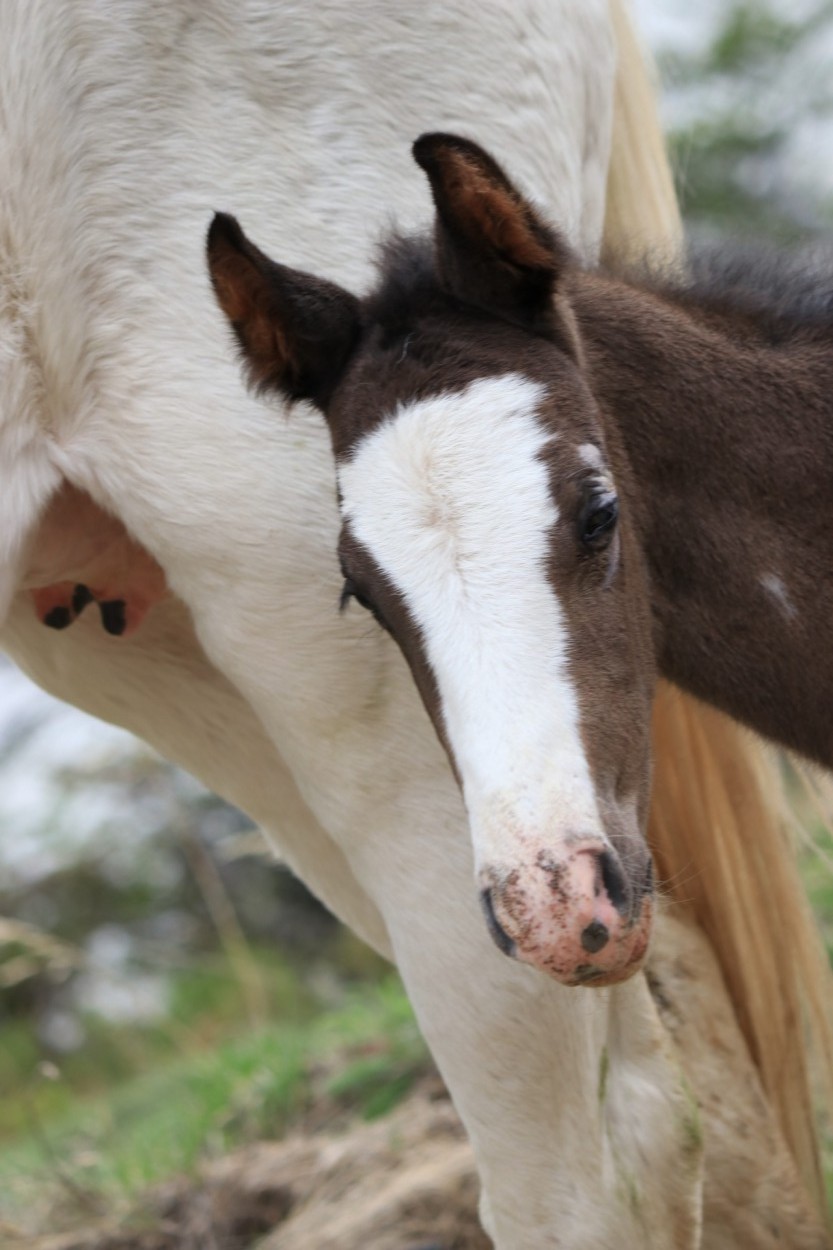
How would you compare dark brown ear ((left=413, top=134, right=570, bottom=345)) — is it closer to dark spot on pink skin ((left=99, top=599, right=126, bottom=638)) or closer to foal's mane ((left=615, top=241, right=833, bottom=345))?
foal's mane ((left=615, top=241, right=833, bottom=345))

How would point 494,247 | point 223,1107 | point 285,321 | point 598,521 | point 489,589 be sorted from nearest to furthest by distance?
point 489,589 → point 598,521 → point 494,247 → point 285,321 → point 223,1107

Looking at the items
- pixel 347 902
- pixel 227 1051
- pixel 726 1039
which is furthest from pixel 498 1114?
pixel 227 1051

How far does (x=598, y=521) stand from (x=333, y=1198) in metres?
2.22

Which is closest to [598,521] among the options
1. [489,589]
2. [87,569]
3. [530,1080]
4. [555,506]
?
[555,506]

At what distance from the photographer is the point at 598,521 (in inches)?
84.8

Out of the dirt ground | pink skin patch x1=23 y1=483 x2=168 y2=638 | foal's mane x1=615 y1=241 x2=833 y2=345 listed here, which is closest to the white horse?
pink skin patch x1=23 y1=483 x2=168 y2=638

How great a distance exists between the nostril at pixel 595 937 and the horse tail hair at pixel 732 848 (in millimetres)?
1055

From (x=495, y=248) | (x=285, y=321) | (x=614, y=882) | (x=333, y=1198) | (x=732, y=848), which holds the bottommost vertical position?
(x=333, y=1198)

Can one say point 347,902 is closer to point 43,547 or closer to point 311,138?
point 43,547

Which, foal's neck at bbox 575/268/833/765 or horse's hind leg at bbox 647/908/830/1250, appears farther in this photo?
horse's hind leg at bbox 647/908/830/1250

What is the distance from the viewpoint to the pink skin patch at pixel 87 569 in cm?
282

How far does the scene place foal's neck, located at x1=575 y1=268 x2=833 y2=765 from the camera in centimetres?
259

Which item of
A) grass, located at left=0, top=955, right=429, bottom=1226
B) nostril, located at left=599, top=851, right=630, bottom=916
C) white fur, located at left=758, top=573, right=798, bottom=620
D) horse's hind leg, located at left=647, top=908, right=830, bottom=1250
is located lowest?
grass, located at left=0, top=955, right=429, bottom=1226

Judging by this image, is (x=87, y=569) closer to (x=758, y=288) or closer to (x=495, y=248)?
(x=495, y=248)
